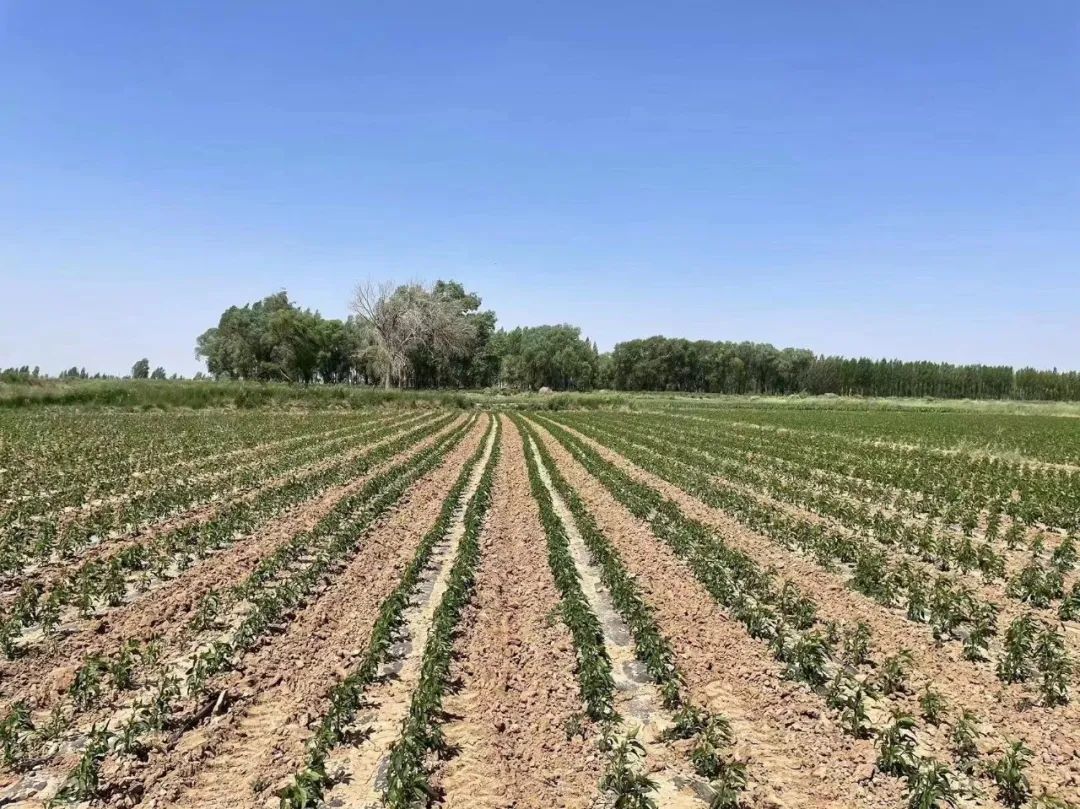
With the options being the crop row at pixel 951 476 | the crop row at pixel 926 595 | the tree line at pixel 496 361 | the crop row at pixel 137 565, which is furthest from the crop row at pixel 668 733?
the tree line at pixel 496 361

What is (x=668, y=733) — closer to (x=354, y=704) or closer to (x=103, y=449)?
(x=354, y=704)

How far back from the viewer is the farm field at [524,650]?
5320 millimetres

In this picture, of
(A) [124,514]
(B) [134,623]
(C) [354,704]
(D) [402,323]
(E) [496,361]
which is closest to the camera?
(C) [354,704]

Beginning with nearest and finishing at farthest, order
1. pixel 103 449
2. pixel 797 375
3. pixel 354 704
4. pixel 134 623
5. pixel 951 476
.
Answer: pixel 354 704 → pixel 134 623 → pixel 951 476 → pixel 103 449 → pixel 797 375

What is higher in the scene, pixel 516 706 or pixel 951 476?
pixel 951 476

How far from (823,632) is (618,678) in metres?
3.14

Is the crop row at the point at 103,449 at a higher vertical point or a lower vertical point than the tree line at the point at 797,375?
lower

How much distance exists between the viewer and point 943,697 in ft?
22.1

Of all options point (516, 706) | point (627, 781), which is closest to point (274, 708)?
point (516, 706)

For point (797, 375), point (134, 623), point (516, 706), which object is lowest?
point (516, 706)

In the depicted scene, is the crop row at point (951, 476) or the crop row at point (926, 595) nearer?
the crop row at point (926, 595)

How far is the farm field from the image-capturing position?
5320 mm

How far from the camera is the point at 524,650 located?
26.0ft

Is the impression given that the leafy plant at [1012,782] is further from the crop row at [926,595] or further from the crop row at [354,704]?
the crop row at [354,704]
